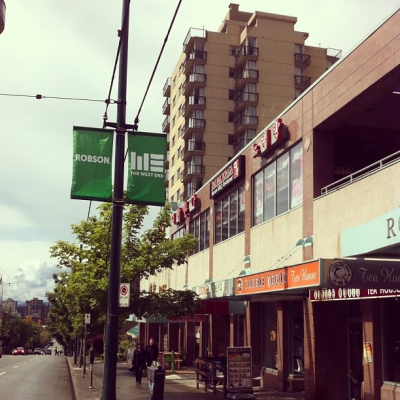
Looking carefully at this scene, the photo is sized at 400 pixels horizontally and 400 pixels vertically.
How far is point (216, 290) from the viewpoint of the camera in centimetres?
2409

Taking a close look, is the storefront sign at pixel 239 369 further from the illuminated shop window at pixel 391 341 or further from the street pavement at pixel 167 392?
the illuminated shop window at pixel 391 341

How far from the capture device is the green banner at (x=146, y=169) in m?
13.1

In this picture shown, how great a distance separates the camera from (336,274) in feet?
42.1

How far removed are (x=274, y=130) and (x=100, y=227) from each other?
7.91m

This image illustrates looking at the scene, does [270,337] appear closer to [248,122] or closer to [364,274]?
[364,274]

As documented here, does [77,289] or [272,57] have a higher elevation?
[272,57]

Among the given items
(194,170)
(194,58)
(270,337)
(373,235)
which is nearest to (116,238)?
(373,235)


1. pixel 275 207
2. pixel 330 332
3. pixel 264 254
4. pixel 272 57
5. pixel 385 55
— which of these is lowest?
pixel 330 332

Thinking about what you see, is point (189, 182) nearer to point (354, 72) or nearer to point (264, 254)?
point (264, 254)

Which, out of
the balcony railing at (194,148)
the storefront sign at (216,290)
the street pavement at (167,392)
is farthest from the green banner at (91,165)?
the balcony railing at (194,148)

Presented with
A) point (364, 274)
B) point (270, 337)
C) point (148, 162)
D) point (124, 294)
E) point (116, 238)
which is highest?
point (148, 162)

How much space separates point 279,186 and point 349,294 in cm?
734

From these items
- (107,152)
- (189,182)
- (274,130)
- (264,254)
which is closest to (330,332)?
(264,254)

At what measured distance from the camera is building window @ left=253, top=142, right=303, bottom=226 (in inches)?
852
